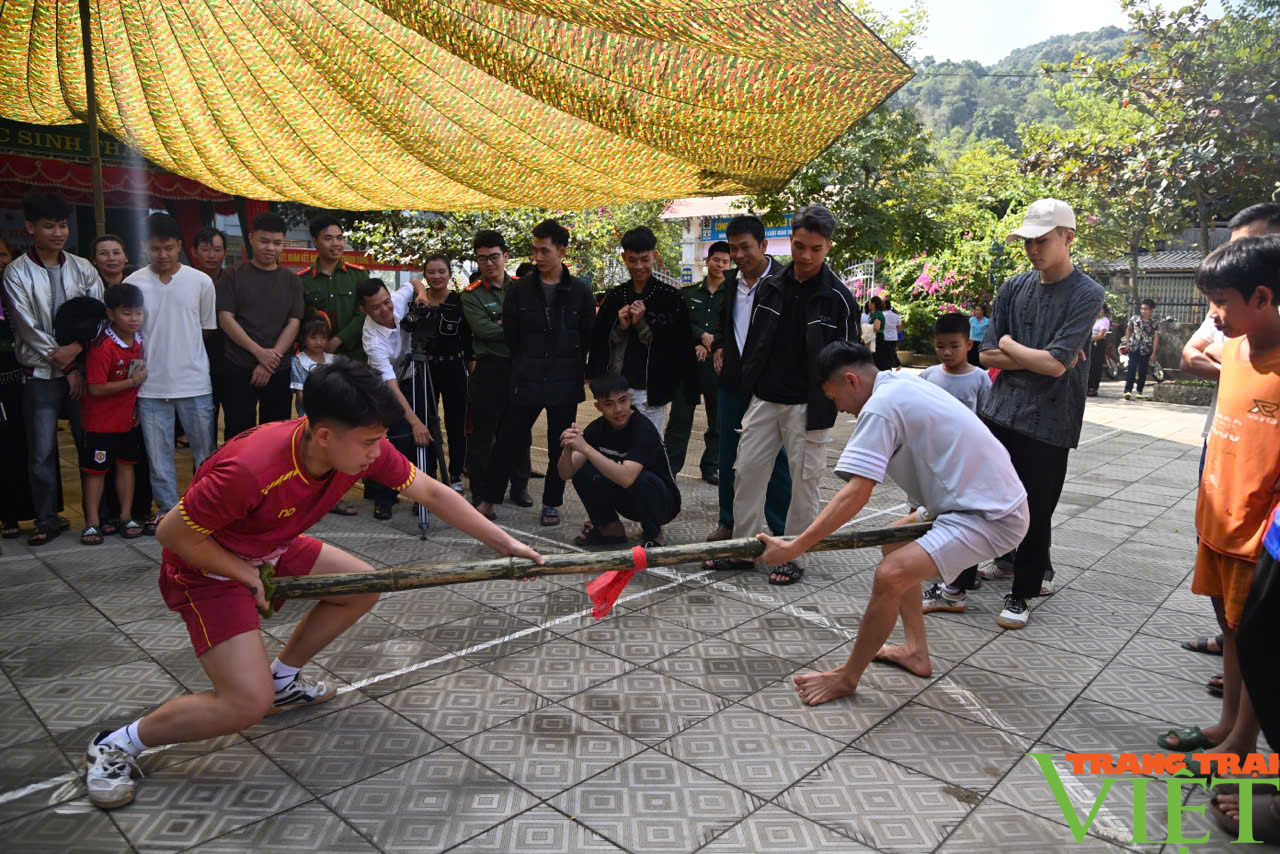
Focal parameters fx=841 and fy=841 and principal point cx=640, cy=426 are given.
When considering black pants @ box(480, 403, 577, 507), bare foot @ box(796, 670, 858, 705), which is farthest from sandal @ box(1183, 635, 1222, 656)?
black pants @ box(480, 403, 577, 507)

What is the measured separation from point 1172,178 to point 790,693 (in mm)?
12932

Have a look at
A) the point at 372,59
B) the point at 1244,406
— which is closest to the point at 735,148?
Answer: the point at 372,59

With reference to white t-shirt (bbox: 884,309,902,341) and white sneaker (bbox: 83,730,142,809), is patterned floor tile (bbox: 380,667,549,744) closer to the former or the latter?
white sneaker (bbox: 83,730,142,809)

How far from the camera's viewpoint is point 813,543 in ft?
10.2

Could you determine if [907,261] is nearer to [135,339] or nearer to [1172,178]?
[1172,178]

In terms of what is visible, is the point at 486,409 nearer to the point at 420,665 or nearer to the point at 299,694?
the point at 420,665

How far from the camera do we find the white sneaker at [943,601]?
4.32 meters

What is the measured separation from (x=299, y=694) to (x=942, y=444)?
8.59 feet

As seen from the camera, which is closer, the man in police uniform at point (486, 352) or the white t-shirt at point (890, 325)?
the man in police uniform at point (486, 352)

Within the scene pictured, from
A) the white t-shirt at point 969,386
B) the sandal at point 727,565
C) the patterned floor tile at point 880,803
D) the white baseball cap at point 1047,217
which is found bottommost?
the sandal at point 727,565

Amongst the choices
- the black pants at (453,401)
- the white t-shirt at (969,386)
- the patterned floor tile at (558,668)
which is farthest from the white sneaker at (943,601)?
the black pants at (453,401)

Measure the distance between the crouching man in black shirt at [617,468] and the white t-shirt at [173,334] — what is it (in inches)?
94.2

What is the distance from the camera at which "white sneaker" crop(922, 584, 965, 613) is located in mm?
4316

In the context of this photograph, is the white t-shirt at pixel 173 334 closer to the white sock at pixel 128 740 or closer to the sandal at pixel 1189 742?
the white sock at pixel 128 740
